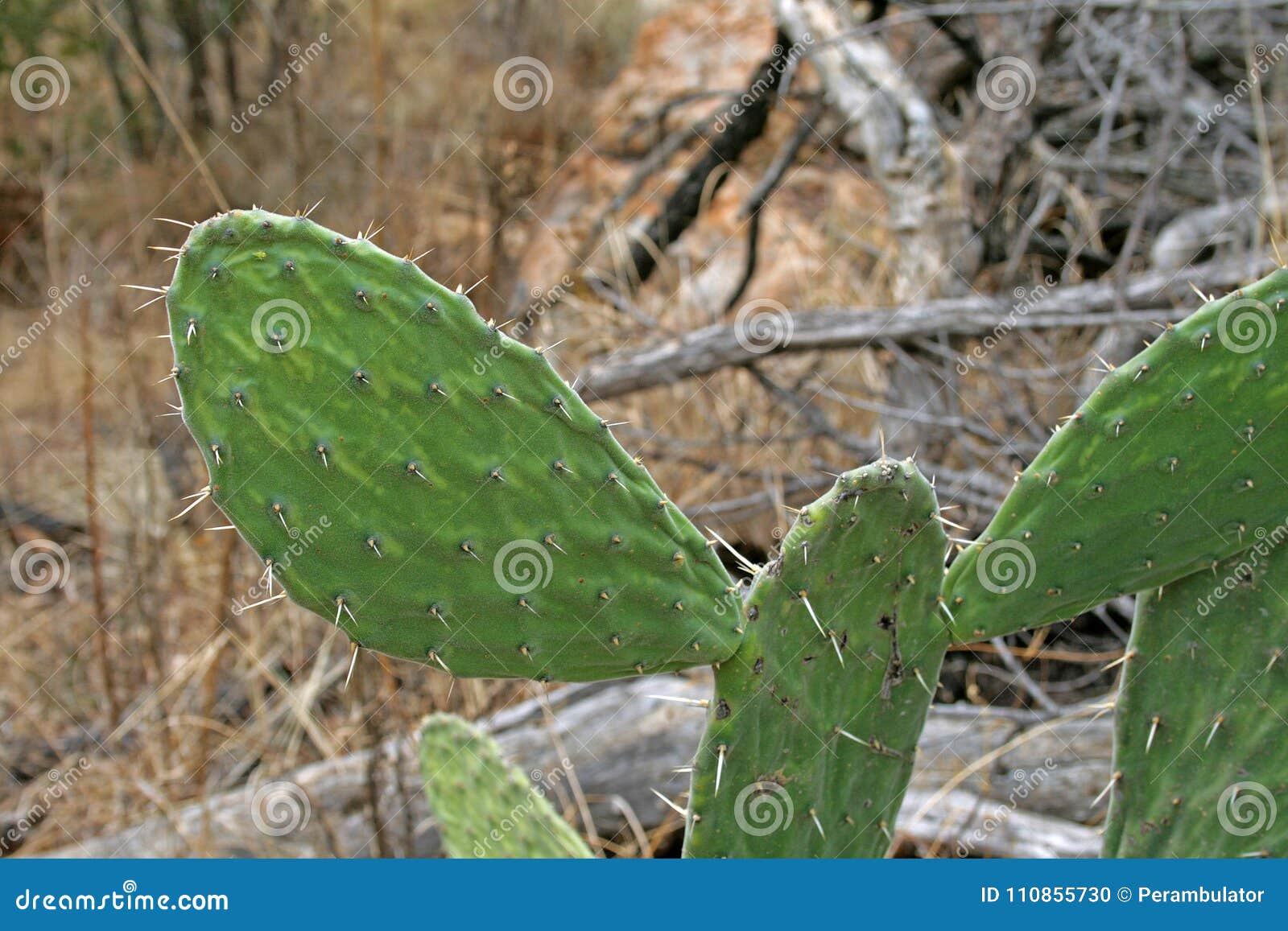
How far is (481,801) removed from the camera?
170 centimetres

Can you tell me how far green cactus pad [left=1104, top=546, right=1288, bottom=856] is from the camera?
1374 mm

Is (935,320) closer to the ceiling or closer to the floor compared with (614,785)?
closer to the ceiling

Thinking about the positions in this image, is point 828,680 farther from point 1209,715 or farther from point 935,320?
point 935,320

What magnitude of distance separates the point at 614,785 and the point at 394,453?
5.64 ft

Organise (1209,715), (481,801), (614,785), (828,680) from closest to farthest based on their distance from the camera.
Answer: (828,680) < (1209,715) < (481,801) < (614,785)

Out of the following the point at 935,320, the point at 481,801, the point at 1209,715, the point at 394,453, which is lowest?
the point at 481,801

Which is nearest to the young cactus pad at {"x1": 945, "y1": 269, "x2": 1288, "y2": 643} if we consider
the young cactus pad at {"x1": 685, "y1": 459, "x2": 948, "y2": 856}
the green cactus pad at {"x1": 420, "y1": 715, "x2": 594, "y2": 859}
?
the young cactus pad at {"x1": 685, "y1": 459, "x2": 948, "y2": 856}

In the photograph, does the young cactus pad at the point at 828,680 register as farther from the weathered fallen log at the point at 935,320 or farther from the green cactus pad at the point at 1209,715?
the weathered fallen log at the point at 935,320

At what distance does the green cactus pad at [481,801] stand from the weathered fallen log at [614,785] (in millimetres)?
582

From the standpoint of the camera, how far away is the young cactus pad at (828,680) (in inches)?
45.8

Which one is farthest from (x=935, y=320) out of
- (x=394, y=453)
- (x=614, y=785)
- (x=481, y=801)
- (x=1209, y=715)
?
(x=394, y=453)

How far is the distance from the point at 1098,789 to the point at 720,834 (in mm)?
1469

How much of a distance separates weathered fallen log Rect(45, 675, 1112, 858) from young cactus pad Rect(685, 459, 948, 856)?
1091mm

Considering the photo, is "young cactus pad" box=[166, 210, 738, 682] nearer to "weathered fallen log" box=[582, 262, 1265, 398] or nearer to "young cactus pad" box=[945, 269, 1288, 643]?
"young cactus pad" box=[945, 269, 1288, 643]
